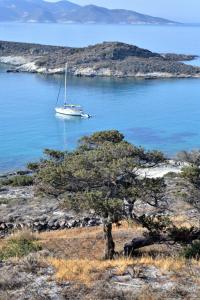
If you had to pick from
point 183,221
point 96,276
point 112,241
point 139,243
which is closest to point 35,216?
point 183,221

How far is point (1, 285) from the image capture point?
1032 centimetres

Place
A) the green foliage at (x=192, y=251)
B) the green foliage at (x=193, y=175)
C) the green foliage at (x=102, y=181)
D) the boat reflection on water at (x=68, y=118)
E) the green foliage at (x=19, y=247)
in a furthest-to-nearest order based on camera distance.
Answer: the boat reflection on water at (x=68, y=118)
the green foliage at (x=193, y=175)
the green foliage at (x=19, y=247)
the green foliage at (x=192, y=251)
the green foliage at (x=102, y=181)

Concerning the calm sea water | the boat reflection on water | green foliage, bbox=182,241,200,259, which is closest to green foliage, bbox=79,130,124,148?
green foliage, bbox=182,241,200,259

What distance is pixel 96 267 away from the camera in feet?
37.5

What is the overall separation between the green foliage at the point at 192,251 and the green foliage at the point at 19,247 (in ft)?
14.5

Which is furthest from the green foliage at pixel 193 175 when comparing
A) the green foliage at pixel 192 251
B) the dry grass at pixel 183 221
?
the green foliage at pixel 192 251

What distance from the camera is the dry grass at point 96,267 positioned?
10805mm

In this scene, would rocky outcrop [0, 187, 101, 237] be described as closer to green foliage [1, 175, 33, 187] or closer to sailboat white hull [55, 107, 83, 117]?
green foliage [1, 175, 33, 187]

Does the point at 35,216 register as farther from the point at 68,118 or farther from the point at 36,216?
the point at 68,118

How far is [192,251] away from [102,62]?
107 m

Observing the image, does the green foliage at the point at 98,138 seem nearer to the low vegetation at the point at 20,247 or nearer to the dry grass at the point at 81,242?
the dry grass at the point at 81,242

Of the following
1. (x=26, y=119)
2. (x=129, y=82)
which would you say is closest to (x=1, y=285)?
(x=26, y=119)

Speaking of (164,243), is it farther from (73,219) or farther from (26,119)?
(26,119)

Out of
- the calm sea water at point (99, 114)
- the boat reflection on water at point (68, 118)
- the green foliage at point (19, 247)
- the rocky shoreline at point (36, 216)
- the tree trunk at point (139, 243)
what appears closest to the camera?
the tree trunk at point (139, 243)
